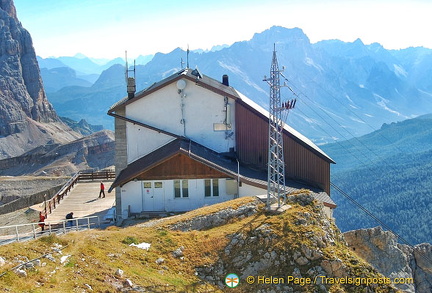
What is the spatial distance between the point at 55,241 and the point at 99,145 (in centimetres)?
10623

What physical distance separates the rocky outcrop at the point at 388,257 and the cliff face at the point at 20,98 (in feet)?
447

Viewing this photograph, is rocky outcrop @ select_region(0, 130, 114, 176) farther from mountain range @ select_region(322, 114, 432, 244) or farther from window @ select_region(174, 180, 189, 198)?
window @ select_region(174, 180, 189, 198)

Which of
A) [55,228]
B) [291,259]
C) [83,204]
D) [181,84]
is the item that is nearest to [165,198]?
[55,228]

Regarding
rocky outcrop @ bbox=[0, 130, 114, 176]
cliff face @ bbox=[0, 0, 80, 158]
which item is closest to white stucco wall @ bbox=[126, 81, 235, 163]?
rocky outcrop @ bbox=[0, 130, 114, 176]

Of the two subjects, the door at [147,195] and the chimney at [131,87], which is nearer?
the door at [147,195]

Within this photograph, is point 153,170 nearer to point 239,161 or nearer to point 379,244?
point 239,161

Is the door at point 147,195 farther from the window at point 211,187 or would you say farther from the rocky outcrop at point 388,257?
the rocky outcrop at point 388,257

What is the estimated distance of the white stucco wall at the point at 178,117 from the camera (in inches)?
1214

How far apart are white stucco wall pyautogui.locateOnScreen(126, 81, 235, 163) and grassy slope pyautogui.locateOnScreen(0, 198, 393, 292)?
12.0 meters

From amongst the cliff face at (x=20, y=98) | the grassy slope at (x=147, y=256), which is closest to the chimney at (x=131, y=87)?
the grassy slope at (x=147, y=256)

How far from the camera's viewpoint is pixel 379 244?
25875 mm

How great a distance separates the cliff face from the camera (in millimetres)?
150250

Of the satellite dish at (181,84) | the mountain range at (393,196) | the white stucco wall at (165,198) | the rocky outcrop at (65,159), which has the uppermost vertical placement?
the satellite dish at (181,84)

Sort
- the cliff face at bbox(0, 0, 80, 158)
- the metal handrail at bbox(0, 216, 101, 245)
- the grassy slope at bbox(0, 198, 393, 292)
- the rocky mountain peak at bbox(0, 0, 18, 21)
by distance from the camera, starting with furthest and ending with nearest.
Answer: the rocky mountain peak at bbox(0, 0, 18, 21), the cliff face at bbox(0, 0, 80, 158), the metal handrail at bbox(0, 216, 101, 245), the grassy slope at bbox(0, 198, 393, 292)
